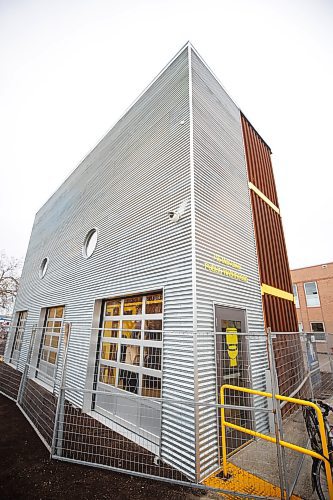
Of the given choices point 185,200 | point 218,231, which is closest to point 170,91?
point 185,200

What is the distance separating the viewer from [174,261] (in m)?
4.49

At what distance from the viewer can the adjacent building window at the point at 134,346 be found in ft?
14.5

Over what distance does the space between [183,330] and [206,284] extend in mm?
962

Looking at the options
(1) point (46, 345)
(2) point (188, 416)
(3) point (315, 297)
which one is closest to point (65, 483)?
(2) point (188, 416)

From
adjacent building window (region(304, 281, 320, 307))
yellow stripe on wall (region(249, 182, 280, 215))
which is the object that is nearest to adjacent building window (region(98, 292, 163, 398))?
yellow stripe on wall (region(249, 182, 280, 215))

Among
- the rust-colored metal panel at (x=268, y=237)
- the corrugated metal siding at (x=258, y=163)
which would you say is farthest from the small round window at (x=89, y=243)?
the corrugated metal siding at (x=258, y=163)

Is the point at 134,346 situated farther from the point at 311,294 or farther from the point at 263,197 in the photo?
the point at 311,294

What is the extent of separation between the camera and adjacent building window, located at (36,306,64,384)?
8375 millimetres

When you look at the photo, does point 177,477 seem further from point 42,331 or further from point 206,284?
point 42,331

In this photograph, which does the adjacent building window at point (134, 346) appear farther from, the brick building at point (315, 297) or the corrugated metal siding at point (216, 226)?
the brick building at point (315, 297)

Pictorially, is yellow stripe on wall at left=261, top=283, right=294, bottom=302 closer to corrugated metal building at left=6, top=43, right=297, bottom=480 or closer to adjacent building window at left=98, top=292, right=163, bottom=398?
corrugated metal building at left=6, top=43, right=297, bottom=480

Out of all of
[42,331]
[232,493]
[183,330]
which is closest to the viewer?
[232,493]

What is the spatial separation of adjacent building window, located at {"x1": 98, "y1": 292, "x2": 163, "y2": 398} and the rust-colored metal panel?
3127mm

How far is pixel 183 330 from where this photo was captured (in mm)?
3912
